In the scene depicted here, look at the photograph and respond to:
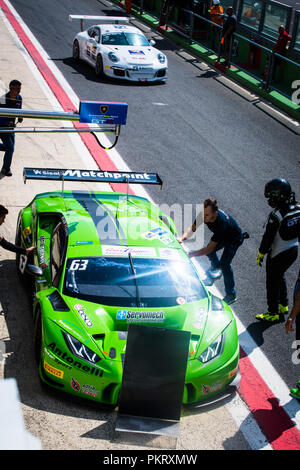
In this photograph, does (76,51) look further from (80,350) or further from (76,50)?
(80,350)

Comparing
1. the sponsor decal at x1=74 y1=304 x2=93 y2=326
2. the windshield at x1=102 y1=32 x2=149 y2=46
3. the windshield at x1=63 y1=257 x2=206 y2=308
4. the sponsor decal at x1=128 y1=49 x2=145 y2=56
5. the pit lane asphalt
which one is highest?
the windshield at x1=63 y1=257 x2=206 y2=308

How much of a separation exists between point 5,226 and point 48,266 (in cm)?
301

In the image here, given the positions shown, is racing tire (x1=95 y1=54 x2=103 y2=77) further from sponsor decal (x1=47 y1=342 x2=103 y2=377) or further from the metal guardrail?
sponsor decal (x1=47 y1=342 x2=103 y2=377)

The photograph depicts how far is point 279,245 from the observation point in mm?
8422

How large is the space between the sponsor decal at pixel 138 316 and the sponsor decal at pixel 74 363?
0.68 m

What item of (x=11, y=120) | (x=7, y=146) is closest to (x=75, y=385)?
(x=11, y=120)

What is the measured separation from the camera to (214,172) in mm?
13922

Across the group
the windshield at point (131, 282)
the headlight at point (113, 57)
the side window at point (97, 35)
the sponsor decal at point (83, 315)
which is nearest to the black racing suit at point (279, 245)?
the windshield at point (131, 282)

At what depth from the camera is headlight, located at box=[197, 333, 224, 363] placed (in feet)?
22.0

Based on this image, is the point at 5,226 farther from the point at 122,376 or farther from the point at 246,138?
the point at 246,138

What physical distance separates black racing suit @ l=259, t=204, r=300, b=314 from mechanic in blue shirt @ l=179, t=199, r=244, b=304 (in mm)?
539

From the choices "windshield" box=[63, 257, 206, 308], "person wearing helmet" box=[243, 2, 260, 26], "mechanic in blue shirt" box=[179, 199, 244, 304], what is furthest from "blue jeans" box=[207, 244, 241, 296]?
"person wearing helmet" box=[243, 2, 260, 26]

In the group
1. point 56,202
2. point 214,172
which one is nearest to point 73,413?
point 56,202

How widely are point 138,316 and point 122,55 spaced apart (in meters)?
13.5
